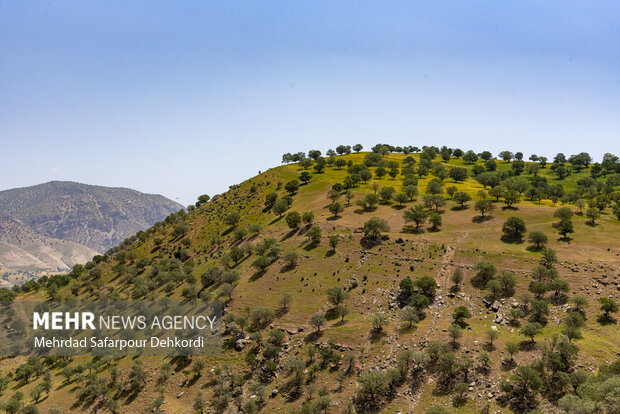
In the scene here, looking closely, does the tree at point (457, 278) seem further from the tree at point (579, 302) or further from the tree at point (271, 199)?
the tree at point (271, 199)

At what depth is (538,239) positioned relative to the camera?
257 ft

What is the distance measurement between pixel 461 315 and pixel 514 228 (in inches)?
1560

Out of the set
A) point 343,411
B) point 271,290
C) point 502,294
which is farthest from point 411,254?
point 343,411

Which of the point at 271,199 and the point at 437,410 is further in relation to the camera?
the point at 271,199

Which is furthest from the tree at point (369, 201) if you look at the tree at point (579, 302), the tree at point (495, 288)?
the tree at point (579, 302)

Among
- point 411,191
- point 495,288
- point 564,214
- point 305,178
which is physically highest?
point 305,178

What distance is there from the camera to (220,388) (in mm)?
57500

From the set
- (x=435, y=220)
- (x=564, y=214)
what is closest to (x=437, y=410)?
(x=435, y=220)

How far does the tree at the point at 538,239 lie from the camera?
256ft

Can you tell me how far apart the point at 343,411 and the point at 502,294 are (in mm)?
41949

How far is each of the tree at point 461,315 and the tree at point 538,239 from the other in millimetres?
32826

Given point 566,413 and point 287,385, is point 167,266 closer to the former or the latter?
point 287,385

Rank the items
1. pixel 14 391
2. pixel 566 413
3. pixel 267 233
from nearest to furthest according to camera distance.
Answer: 1. pixel 566 413
2. pixel 14 391
3. pixel 267 233

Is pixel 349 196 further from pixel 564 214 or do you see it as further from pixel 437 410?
pixel 437 410
